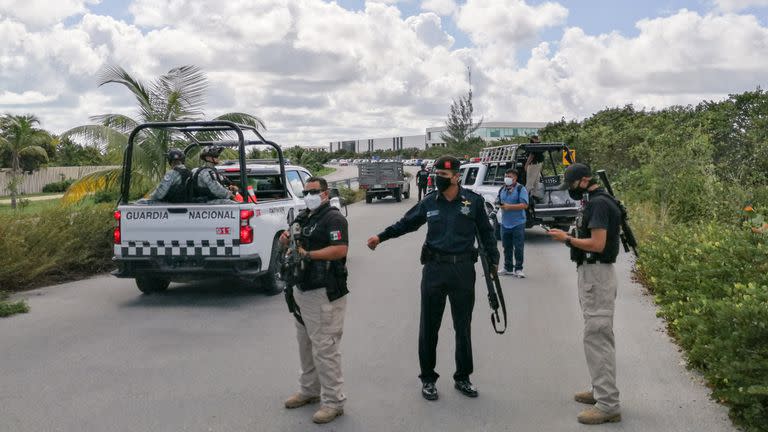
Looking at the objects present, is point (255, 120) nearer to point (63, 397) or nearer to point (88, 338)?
point (88, 338)

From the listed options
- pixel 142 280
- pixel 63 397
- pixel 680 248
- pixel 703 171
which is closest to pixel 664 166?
pixel 703 171

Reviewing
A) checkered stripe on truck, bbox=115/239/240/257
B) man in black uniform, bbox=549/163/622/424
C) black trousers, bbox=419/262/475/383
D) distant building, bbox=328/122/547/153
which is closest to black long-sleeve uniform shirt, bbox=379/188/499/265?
black trousers, bbox=419/262/475/383

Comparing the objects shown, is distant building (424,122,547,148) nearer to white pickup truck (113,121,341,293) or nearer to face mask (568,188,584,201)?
white pickup truck (113,121,341,293)

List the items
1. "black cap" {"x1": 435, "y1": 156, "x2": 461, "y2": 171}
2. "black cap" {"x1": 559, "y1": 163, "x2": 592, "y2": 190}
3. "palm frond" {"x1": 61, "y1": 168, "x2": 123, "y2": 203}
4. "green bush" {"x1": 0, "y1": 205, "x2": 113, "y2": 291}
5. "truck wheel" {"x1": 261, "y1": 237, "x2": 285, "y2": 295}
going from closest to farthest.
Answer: "black cap" {"x1": 559, "y1": 163, "x2": 592, "y2": 190} → "black cap" {"x1": 435, "y1": 156, "x2": 461, "y2": 171} → "truck wheel" {"x1": 261, "y1": 237, "x2": 285, "y2": 295} → "green bush" {"x1": 0, "y1": 205, "x2": 113, "y2": 291} → "palm frond" {"x1": 61, "y1": 168, "x2": 123, "y2": 203}

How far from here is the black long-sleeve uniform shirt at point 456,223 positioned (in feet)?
17.2

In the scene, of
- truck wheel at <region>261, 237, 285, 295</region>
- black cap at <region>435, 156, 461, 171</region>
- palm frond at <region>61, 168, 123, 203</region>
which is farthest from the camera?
palm frond at <region>61, 168, 123, 203</region>

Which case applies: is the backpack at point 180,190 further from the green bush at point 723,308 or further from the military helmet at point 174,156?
the green bush at point 723,308

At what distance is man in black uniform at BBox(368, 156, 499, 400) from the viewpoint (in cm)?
525

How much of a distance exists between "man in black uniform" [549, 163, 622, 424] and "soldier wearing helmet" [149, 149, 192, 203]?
5.45 m

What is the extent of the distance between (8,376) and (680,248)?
718 centimetres

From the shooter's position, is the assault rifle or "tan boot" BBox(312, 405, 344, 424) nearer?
"tan boot" BBox(312, 405, 344, 424)

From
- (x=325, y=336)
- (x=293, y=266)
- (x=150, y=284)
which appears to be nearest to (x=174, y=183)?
(x=150, y=284)

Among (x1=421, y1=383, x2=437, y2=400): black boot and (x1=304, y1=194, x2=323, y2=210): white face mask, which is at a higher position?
(x1=304, y1=194, x2=323, y2=210): white face mask

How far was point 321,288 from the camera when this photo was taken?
4.95 meters
